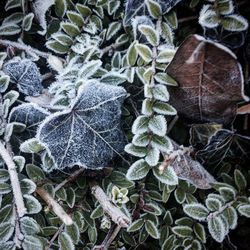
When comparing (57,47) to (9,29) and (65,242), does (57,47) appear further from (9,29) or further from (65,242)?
(65,242)

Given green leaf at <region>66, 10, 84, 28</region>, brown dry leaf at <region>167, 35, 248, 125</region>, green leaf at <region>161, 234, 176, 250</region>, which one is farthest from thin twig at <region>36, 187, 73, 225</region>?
green leaf at <region>66, 10, 84, 28</region>

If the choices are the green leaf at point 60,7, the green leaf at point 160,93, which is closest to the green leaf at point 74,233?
the green leaf at point 160,93

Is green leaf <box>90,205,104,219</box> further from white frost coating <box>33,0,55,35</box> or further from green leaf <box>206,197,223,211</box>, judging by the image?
white frost coating <box>33,0,55,35</box>

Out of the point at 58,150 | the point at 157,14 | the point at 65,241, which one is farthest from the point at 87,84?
the point at 65,241

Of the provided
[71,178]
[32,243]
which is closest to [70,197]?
[71,178]

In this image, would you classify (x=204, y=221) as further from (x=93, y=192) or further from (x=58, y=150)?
(x=58, y=150)
